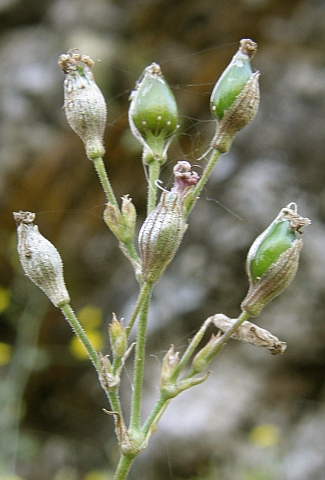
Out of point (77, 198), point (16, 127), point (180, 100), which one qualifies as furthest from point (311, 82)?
point (16, 127)

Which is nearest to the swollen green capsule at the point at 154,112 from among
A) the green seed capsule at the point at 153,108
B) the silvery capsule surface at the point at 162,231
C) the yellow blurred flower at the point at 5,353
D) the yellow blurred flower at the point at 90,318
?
the green seed capsule at the point at 153,108

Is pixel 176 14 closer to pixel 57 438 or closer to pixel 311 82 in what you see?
pixel 311 82

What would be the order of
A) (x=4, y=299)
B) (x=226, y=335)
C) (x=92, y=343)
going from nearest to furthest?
(x=226, y=335) < (x=92, y=343) < (x=4, y=299)

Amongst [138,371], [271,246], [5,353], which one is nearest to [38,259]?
[138,371]

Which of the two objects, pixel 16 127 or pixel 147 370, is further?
pixel 16 127

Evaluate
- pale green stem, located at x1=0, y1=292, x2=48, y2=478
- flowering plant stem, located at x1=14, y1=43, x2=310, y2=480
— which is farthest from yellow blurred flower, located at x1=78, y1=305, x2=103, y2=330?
flowering plant stem, located at x1=14, y1=43, x2=310, y2=480

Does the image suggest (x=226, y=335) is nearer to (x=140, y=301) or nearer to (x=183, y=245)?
(x=140, y=301)
